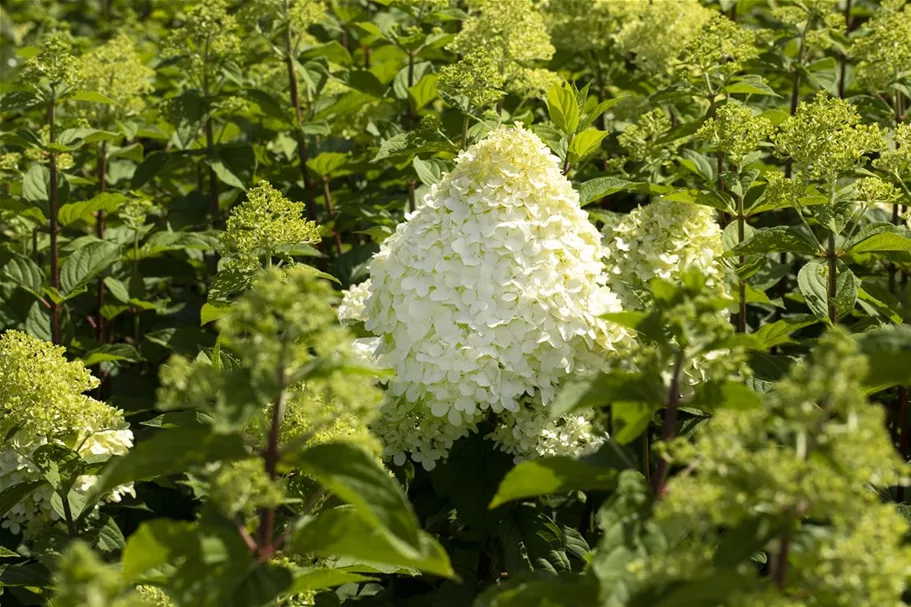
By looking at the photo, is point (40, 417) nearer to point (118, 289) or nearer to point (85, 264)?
point (85, 264)

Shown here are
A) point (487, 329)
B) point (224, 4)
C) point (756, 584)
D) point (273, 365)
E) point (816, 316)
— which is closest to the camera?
point (756, 584)

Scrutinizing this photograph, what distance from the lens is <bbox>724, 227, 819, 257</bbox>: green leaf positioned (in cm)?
288

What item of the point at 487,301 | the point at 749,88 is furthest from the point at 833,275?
the point at 487,301

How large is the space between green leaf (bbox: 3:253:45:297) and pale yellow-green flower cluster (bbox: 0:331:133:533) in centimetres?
79

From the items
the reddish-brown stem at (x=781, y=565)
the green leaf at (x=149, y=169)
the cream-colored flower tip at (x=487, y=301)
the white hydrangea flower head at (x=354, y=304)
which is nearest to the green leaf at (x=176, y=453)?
the reddish-brown stem at (x=781, y=565)

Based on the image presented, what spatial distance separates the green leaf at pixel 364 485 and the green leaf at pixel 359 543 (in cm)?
2

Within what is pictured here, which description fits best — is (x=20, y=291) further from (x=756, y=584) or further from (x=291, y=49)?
(x=756, y=584)

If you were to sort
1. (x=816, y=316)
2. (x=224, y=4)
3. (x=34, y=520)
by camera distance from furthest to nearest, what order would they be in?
(x=224, y=4), (x=34, y=520), (x=816, y=316)

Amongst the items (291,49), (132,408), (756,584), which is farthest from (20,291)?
(756,584)

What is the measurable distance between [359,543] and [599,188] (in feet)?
6.28

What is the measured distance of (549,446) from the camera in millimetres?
2777

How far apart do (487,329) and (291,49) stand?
82.8 inches

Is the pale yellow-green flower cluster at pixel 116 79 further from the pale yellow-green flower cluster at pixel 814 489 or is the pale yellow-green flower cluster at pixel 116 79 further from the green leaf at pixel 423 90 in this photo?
the pale yellow-green flower cluster at pixel 814 489

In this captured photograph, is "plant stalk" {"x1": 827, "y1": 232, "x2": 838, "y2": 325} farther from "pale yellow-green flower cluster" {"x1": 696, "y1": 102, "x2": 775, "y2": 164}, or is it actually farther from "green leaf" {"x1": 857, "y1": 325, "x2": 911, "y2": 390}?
"green leaf" {"x1": 857, "y1": 325, "x2": 911, "y2": 390}
